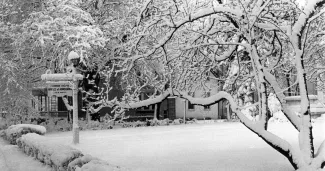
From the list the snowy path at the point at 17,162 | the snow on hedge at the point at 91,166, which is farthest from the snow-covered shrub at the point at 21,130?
the snow on hedge at the point at 91,166

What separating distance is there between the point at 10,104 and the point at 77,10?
650 cm

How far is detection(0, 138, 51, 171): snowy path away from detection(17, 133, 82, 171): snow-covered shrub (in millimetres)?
187

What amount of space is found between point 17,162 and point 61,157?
3.09m

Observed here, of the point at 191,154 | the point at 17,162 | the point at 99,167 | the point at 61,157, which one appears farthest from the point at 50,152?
the point at 191,154

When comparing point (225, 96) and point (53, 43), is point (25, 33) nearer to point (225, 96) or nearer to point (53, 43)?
point (53, 43)

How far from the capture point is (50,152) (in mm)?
10930

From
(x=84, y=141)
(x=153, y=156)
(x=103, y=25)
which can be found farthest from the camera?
(x=103, y=25)

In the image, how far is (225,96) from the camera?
31.8 feet

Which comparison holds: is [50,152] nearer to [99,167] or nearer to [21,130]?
[99,167]

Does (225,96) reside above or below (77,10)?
below

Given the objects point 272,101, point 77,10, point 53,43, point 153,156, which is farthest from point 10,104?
point 272,101

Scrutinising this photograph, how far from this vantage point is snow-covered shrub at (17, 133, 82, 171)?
31.8ft

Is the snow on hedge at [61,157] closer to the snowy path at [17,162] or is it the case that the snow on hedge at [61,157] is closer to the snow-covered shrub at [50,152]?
the snow-covered shrub at [50,152]

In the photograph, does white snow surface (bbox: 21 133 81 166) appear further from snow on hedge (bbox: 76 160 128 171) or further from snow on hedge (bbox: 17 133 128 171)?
snow on hedge (bbox: 76 160 128 171)
